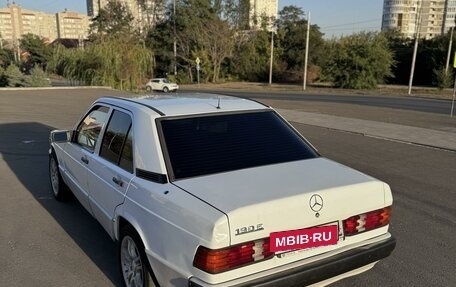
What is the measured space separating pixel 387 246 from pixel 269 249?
1045 mm

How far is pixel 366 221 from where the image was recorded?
2.85 m

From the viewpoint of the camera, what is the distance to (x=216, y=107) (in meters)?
3.48

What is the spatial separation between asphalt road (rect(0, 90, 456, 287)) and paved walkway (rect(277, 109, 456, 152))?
856mm

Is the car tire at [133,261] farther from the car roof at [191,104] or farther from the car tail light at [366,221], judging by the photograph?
the car tail light at [366,221]

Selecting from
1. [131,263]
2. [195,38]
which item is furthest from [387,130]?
[195,38]

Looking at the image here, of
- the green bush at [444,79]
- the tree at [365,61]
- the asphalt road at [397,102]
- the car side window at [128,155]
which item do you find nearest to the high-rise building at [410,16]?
the tree at [365,61]

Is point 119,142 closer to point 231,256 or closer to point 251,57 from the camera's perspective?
point 231,256

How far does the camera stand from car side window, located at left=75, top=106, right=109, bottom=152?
3889mm

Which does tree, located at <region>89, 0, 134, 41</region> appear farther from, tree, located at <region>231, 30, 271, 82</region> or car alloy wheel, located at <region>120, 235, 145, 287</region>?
car alloy wheel, located at <region>120, 235, 145, 287</region>

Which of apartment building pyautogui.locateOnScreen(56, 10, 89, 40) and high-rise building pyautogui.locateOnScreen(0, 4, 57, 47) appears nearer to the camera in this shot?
high-rise building pyautogui.locateOnScreen(0, 4, 57, 47)

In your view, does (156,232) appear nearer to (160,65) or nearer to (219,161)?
(219,161)

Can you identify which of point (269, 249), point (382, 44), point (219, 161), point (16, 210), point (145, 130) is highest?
point (382, 44)

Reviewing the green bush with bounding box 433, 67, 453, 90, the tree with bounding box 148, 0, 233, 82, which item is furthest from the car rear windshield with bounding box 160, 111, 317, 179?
the tree with bounding box 148, 0, 233, 82

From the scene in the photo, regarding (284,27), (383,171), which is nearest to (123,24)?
(284,27)
